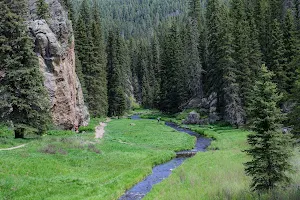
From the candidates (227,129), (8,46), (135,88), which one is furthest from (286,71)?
(135,88)

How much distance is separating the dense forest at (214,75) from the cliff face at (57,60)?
→ 186 cm

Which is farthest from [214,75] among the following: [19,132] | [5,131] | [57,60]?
[19,132]

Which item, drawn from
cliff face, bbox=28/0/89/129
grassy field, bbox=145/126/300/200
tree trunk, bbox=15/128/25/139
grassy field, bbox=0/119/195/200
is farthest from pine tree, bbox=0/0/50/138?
grassy field, bbox=145/126/300/200

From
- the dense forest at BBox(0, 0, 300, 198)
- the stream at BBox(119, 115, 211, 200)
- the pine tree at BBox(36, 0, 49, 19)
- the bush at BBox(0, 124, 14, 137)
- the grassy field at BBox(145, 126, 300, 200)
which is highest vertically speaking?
the pine tree at BBox(36, 0, 49, 19)

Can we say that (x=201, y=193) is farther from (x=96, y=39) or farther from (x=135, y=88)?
(x=135, y=88)

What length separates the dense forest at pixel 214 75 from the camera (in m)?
16.2

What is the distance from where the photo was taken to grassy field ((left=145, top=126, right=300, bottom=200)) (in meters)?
15.9

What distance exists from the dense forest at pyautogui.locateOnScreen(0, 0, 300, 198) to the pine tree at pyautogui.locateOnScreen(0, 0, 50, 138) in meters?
0.09

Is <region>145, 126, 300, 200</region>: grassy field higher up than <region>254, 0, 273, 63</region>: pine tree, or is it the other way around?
<region>254, 0, 273, 63</region>: pine tree

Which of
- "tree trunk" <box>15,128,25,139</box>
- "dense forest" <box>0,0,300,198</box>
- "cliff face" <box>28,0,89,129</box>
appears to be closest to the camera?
"dense forest" <box>0,0,300,198</box>

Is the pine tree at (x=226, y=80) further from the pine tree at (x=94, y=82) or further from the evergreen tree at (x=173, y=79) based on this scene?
the pine tree at (x=94, y=82)

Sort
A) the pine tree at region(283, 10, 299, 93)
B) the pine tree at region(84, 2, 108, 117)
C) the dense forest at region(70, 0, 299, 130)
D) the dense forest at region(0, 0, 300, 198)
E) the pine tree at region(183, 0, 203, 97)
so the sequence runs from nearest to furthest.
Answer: the dense forest at region(0, 0, 300, 198), the pine tree at region(283, 10, 299, 93), the dense forest at region(70, 0, 299, 130), the pine tree at region(84, 2, 108, 117), the pine tree at region(183, 0, 203, 97)

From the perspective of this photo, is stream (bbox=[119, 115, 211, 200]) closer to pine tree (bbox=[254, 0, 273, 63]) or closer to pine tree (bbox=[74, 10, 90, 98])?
pine tree (bbox=[254, 0, 273, 63])

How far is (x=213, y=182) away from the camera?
21.2 m
